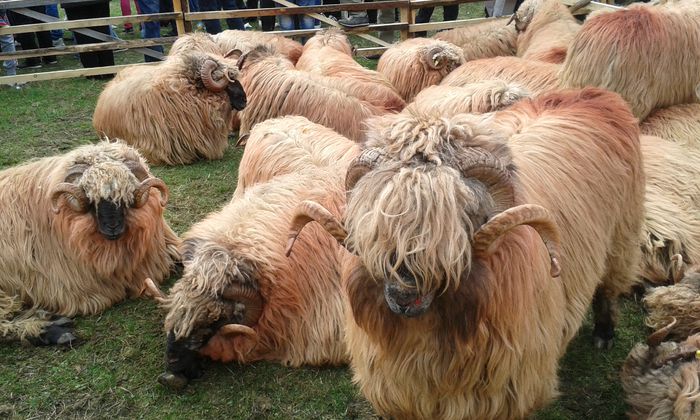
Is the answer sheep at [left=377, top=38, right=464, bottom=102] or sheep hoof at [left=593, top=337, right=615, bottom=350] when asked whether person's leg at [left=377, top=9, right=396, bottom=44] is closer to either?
sheep at [left=377, top=38, right=464, bottom=102]

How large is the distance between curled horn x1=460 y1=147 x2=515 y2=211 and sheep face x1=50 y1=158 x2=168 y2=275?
11.1 feet

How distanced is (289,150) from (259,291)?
1.76 metres

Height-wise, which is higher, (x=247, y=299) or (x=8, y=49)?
(x=8, y=49)

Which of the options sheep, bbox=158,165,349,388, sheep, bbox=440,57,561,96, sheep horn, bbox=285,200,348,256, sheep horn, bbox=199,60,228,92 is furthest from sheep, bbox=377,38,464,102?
sheep horn, bbox=285,200,348,256

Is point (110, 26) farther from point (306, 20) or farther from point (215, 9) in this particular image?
point (306, 20)

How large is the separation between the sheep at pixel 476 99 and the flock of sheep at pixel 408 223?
1.2 inches

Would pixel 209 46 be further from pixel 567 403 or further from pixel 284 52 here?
pixel 567 403

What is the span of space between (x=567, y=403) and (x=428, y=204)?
2.52m

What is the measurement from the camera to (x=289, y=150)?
583 cm

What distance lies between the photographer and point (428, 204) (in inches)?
98.4

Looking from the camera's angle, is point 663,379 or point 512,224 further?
point 663,379

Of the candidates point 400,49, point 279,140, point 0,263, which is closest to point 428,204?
point 279,140

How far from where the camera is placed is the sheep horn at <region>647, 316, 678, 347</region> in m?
3.78

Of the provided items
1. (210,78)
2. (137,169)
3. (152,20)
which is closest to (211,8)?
(152,20)
